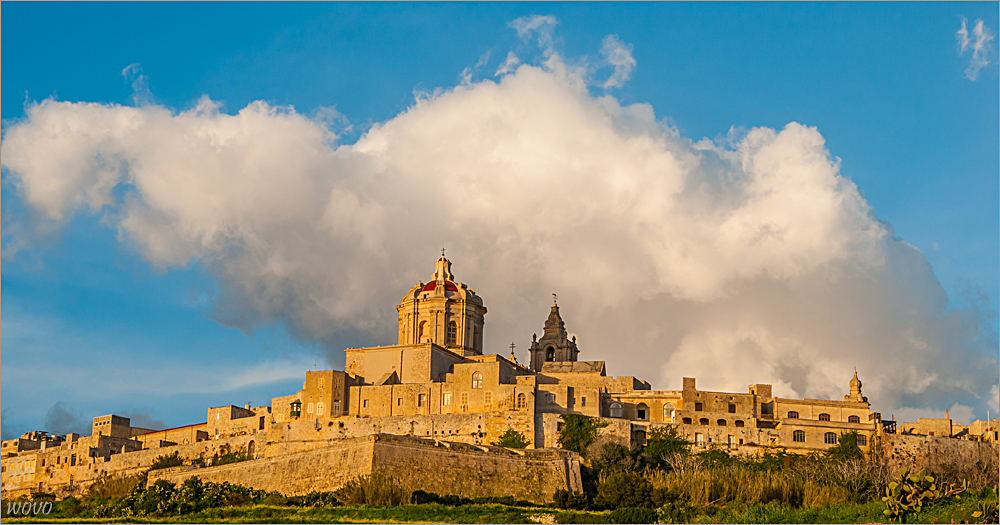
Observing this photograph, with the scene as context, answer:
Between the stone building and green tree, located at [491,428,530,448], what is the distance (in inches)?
12.8

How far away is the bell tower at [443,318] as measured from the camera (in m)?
76.9

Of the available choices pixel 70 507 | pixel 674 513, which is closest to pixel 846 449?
pixel 674 513

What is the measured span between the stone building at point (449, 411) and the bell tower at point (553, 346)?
6.48 m

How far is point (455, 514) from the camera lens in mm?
50625

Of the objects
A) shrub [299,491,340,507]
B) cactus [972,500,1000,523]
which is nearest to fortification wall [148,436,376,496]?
shrub [299,491,340,507]

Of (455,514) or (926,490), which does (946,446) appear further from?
(455,514)

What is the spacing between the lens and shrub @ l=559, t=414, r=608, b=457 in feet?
212

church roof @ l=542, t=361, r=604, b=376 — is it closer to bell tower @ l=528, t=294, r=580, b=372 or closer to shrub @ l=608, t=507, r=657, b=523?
bell tower @ l=528, t=294, r=580, b=372

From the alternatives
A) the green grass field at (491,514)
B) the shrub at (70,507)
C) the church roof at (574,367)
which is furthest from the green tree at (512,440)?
the shrub at (70,507)

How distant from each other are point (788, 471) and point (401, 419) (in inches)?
780

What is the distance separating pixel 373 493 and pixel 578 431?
613 inches

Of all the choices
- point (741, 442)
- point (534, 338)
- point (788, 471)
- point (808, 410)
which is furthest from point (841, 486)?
point (534, 338)

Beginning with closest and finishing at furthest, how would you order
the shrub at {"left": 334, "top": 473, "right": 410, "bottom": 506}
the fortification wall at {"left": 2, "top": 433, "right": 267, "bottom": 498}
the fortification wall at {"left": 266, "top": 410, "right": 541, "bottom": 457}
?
the shrub at {"left": 334, "top": 473, "right": 410, "bottom": 506}
the fortification wall at {"left": 266, "top": 410, "right": 541, "bottom": 457}
the fortification wall at {"left": 2, "top": 433, "right": 267, "bottom": 498}

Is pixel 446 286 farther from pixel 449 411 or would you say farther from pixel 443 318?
pixel 449 411
